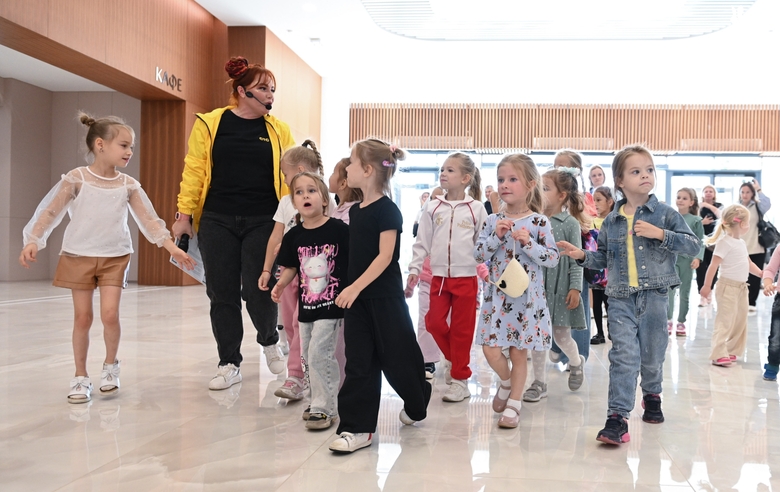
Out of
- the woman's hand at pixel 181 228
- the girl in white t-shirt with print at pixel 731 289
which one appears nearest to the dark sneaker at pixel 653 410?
the girl in white t-shirt with print at pixel 731 289

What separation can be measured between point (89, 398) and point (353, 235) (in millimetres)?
1626

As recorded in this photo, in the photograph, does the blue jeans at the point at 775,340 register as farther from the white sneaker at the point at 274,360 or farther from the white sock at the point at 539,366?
the white sneaker at the point at 274,360

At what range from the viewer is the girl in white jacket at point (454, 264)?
11.5 ft

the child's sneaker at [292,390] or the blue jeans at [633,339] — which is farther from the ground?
the blue jeans at [633,339]

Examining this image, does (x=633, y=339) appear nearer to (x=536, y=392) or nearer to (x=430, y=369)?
(x=536, y=392)

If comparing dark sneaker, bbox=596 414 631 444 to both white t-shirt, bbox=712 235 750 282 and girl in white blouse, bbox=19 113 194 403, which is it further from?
white t-shirt, bbox=712 235 750 282

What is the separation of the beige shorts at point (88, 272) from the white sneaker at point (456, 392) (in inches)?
68.6

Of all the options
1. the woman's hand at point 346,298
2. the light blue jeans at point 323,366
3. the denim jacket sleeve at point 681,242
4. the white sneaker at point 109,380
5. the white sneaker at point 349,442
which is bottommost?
the white sneaker at point 349,442

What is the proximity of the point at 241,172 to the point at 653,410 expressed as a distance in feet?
7.81

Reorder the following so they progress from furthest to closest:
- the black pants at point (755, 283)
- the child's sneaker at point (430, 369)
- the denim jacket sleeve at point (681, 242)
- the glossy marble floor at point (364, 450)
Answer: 1. the black pants at point (755, 283)
2. the child's sneaker at point (430, 369)
3. the denim jacket sleeve at point (681, 242)
4. the glossy marble floor at point (364, 450)

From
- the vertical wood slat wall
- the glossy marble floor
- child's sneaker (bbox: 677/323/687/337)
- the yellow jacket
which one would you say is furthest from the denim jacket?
the vertical wood slat wall

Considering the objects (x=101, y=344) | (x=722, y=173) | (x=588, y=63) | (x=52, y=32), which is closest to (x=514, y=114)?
(x=588, y=63)

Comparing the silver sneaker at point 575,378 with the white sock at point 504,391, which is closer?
the white sock at point 504,391

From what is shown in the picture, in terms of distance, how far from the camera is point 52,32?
727 cm
